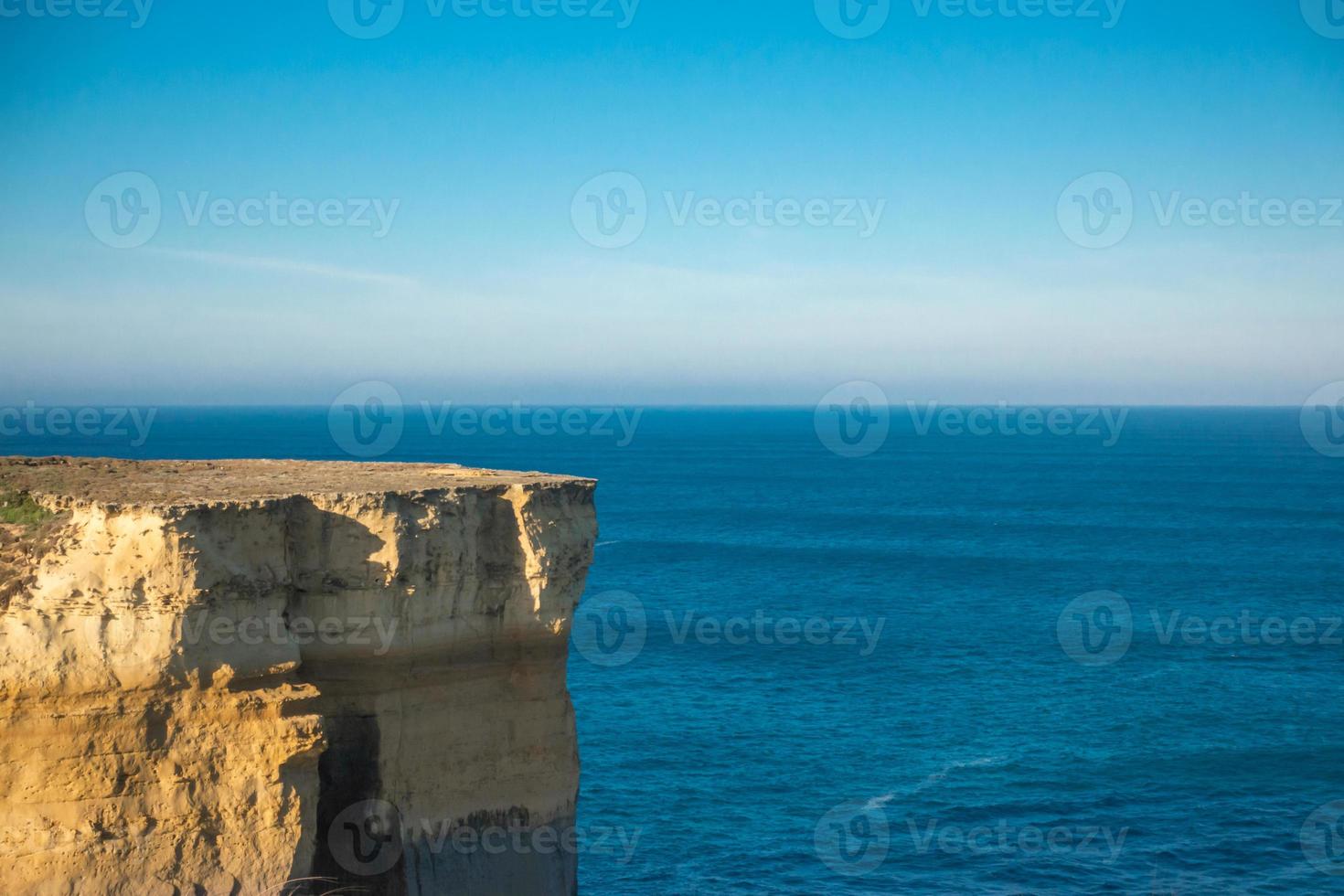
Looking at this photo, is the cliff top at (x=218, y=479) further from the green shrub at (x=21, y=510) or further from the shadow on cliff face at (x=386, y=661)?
the shadow on cliff face at (x=386, y=661)

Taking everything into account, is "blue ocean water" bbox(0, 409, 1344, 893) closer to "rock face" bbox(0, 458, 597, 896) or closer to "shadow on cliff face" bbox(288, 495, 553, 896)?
"rock face" bbox(0, 458, 597, 896)

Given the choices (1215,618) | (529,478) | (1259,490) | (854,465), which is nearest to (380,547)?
(529,478)

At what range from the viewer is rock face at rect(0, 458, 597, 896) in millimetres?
14039

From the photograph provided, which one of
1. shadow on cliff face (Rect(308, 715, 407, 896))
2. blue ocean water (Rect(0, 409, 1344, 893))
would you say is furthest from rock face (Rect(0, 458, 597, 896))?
blue ocean water (Rect(0, 409, 1344, 893))

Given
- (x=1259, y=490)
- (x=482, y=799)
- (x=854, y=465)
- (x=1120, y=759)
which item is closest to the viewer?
(x=482, y=799)

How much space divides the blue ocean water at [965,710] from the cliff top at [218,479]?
16525 millimetres

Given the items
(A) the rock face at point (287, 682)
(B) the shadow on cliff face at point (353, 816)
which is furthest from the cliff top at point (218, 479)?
(B) the shadow on cliff face at point (353, 816)

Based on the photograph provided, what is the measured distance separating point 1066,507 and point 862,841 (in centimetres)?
Result: 9033

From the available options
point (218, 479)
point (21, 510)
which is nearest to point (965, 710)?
point (218, 479)

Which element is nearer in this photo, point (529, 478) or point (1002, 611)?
point (529, 478)

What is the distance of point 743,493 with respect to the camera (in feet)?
433

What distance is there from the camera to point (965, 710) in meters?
46.4

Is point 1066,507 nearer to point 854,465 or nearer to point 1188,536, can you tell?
point 1188,536

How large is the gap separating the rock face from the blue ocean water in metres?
15.5
